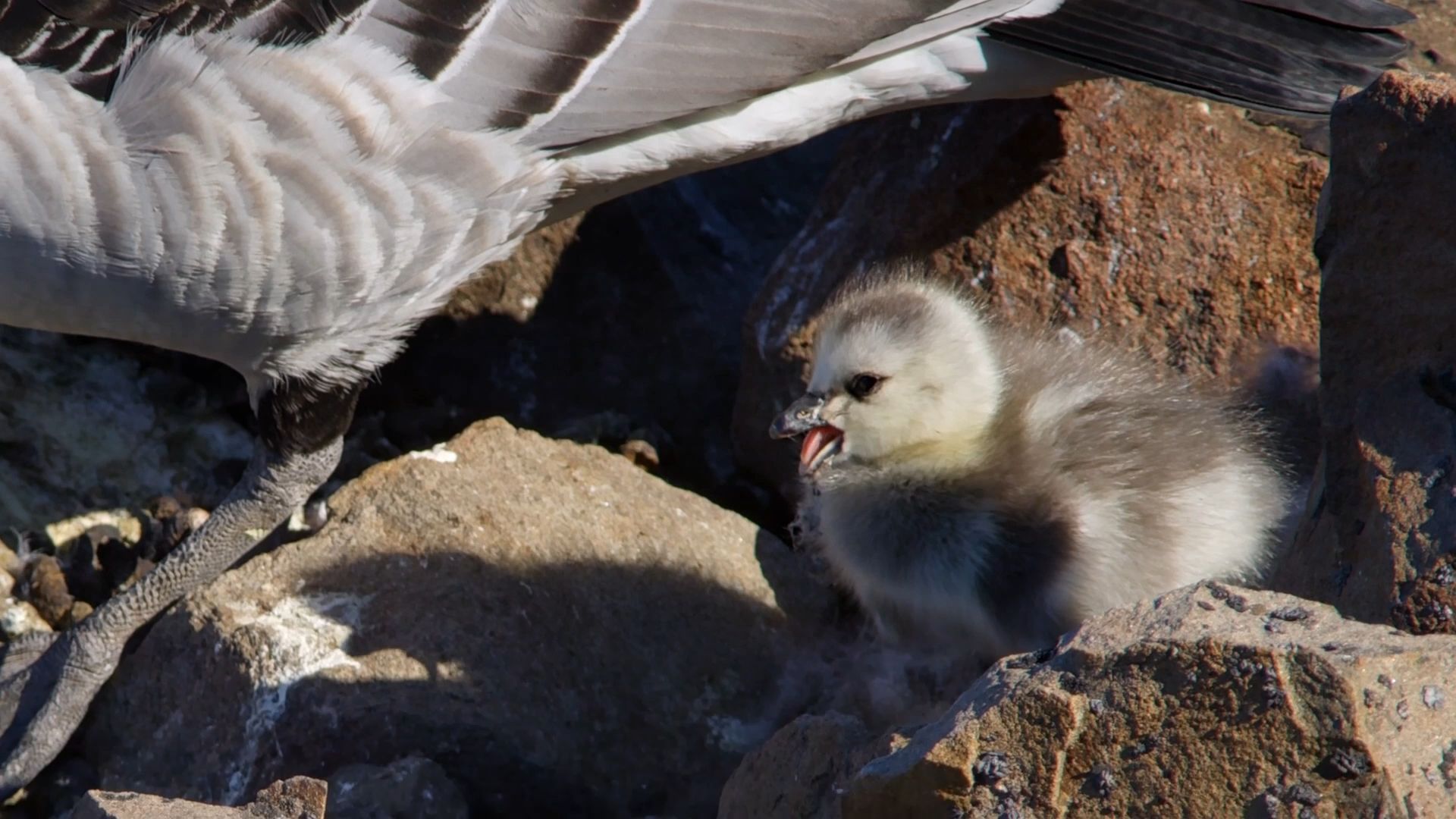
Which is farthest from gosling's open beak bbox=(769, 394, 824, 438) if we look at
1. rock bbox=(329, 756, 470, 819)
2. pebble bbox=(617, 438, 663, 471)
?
pebble bbox=(617, 438, 663, 471)

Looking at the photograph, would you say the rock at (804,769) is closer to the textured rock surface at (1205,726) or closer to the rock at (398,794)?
the textured rock surface at (1205,726)

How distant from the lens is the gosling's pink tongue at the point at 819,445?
296 cm

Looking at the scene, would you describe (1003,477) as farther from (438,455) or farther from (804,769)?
(438,455)

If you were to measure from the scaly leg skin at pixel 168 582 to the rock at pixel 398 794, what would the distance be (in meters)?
1.04

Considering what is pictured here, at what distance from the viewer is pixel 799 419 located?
9.56 feet

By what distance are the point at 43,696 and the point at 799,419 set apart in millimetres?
1868

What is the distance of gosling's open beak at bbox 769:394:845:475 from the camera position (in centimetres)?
292

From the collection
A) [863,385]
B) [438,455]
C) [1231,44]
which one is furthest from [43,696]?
[1231,44]

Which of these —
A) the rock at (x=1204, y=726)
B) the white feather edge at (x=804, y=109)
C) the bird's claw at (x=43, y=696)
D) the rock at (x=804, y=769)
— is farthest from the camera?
the bird's claw at (x=43, y=696)

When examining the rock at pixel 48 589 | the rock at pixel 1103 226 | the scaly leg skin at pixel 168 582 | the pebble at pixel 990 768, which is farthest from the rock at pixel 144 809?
the rock at pixel 1103 226

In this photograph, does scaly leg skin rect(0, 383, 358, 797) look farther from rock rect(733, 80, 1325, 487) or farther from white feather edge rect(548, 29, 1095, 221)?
rock rect(733, 80, 1325, 487)

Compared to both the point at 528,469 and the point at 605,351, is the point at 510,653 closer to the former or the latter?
the point at 528,469

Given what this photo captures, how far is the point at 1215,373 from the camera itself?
3.31m

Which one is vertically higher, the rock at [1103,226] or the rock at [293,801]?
the rock at [1103,226]
